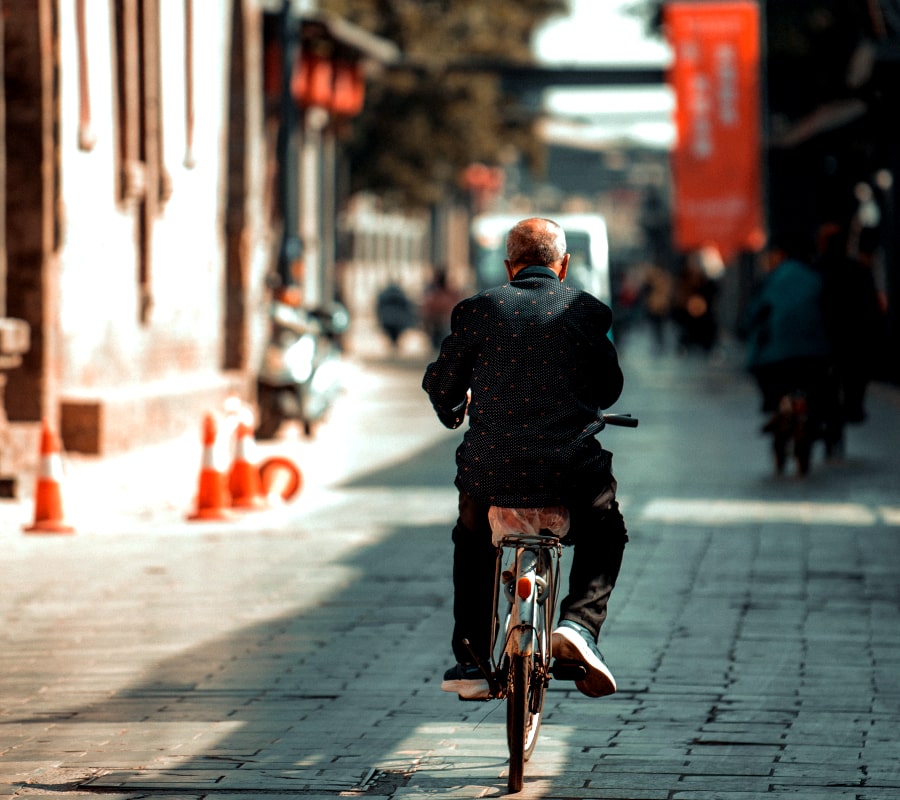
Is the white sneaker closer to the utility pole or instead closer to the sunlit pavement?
the sunlit pavement

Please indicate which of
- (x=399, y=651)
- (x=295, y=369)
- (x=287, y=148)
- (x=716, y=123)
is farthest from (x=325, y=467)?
(x=716, y=123)

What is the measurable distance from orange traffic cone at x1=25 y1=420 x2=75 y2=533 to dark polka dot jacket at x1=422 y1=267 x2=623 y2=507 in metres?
5.92

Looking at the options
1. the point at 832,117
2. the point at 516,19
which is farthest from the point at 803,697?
the point at 516,19

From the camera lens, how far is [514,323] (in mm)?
5668

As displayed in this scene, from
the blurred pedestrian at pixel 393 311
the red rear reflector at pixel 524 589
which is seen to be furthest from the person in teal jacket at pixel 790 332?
the blurred pedestrian at pixel 393 311

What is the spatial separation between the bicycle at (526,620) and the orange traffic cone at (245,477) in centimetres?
660

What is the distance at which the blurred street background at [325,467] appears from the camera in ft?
20.2

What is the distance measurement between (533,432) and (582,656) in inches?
24.3

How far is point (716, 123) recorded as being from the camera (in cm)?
3111

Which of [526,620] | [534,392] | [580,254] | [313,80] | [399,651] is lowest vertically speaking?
[399,651]

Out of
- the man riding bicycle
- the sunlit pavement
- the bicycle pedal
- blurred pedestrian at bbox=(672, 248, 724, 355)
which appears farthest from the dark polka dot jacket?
blurred pedestrian at bbox=(672, 248, 724, 355)

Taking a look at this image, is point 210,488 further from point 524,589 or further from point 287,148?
point 287,148

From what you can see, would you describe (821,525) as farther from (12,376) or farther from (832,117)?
(832,117)

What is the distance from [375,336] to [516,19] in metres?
8.95
